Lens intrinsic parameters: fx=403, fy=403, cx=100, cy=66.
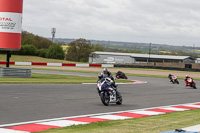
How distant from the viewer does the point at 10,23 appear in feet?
104

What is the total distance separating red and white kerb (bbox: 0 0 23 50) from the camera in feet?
102

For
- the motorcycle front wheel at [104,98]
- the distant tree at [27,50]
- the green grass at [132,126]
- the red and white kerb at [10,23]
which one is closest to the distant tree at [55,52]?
the distant tree at [27,50]

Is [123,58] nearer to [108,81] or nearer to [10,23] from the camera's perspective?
[10,23]

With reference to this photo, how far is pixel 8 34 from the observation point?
31.8 meters

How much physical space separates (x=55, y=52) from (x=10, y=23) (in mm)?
81292

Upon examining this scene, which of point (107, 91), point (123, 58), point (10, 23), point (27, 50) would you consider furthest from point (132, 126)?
point (123, 58)

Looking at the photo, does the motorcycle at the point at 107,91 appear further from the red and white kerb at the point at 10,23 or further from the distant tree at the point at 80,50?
the distant tree at the point at 80,50

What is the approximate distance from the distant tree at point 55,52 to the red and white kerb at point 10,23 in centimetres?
7678

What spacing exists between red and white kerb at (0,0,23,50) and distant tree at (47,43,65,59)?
7678 cm

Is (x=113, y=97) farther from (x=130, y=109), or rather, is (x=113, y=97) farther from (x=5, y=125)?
(x=5, y=125)

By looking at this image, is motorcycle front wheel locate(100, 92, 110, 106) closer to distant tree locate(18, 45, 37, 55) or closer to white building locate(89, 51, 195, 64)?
distant tree locate(18, 45, 37, 55)

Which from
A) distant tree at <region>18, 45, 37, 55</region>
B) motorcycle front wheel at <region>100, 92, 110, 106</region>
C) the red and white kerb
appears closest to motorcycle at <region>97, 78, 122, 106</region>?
motorcycle front wheel at <region>100, 92, 110, 106</region>

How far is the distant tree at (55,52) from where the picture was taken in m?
110

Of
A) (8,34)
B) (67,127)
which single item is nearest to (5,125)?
(67,127)
